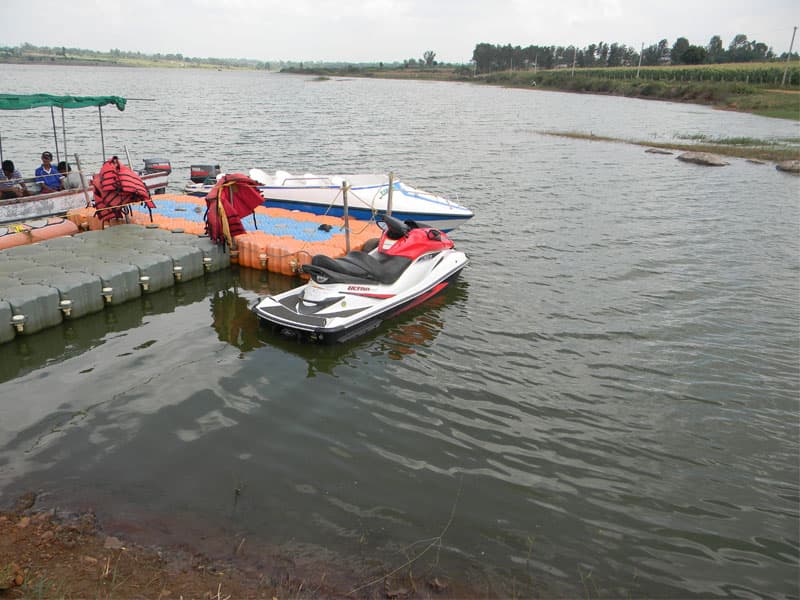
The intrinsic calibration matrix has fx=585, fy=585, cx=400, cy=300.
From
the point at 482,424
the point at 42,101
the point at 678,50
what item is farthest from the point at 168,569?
the point at 678,50

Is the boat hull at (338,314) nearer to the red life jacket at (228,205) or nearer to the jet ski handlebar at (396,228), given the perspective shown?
the jet ski handlebar at (396,228)

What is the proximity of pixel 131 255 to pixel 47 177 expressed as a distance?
792cm

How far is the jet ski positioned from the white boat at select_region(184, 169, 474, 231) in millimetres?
4382

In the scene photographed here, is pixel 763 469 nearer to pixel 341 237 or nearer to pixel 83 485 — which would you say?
pixel 83 485

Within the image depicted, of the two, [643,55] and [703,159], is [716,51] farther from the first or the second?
[703,159]

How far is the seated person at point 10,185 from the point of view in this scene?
639 inches

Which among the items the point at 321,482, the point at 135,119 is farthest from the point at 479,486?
the point at 135,119

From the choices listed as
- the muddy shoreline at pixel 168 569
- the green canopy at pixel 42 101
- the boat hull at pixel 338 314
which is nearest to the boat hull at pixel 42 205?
the green canopy at pixel 42 101

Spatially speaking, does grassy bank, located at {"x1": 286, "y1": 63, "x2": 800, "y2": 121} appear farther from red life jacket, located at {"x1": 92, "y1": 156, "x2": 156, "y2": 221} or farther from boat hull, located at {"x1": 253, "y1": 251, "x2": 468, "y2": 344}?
red life jacket, located at {"x1": 92, "y1": 156, "x2": 156, "y2": 221}

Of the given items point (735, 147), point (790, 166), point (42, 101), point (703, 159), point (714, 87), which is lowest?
point (790, 166)

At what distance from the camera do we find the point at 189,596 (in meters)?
4.78

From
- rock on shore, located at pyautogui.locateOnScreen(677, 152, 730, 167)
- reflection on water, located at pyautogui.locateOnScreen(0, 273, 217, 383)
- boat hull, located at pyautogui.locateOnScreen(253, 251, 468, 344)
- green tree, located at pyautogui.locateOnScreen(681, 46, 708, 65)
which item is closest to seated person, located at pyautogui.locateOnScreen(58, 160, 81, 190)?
reflection on water, located at pyautogui.locateOnScreen(0, 273, 217, 383)

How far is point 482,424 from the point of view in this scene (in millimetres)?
8164

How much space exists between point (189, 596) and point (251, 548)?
0.92m
